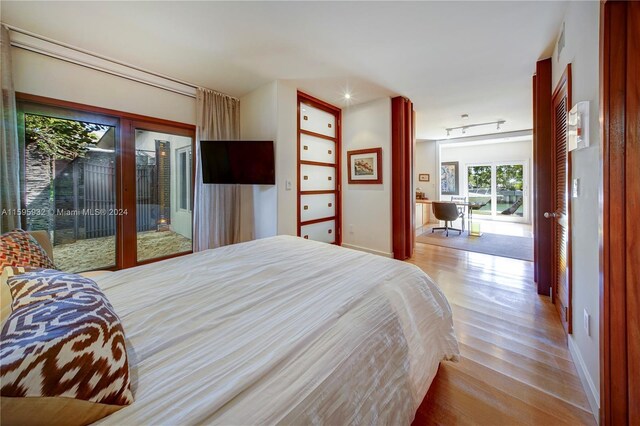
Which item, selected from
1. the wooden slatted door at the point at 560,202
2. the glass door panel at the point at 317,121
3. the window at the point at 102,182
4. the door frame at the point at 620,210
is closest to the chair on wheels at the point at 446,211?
the glass door panel at the point at 317,121

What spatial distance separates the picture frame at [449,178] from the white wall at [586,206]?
23.8 feet

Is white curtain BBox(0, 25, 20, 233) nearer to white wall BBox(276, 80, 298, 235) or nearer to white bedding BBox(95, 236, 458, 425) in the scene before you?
white bedding BBox(95, 236, 458, 425)

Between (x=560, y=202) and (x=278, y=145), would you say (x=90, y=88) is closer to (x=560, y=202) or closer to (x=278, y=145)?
(x=278, y=145)

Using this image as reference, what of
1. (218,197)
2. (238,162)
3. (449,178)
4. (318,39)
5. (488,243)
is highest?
(318,39)

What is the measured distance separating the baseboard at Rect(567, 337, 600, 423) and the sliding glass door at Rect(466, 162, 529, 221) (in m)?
6.88

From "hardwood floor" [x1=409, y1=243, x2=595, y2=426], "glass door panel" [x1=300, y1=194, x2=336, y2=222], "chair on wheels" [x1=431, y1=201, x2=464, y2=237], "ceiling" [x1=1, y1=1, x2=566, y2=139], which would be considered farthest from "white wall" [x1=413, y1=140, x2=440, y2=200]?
"hardwood floor" [x1=409, y1=243, x2=595, y2=426]

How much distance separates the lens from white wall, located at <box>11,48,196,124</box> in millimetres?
2324

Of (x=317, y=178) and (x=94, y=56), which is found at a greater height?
(x=94, y=56)

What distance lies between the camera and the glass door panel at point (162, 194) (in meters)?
3.16

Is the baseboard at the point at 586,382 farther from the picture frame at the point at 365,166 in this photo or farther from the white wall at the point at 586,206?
the picture frame at the point at 365,166

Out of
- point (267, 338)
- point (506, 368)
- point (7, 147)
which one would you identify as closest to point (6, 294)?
point (267, 338)

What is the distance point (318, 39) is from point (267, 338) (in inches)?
103

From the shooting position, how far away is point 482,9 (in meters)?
2.00

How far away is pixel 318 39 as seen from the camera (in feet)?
7.84
